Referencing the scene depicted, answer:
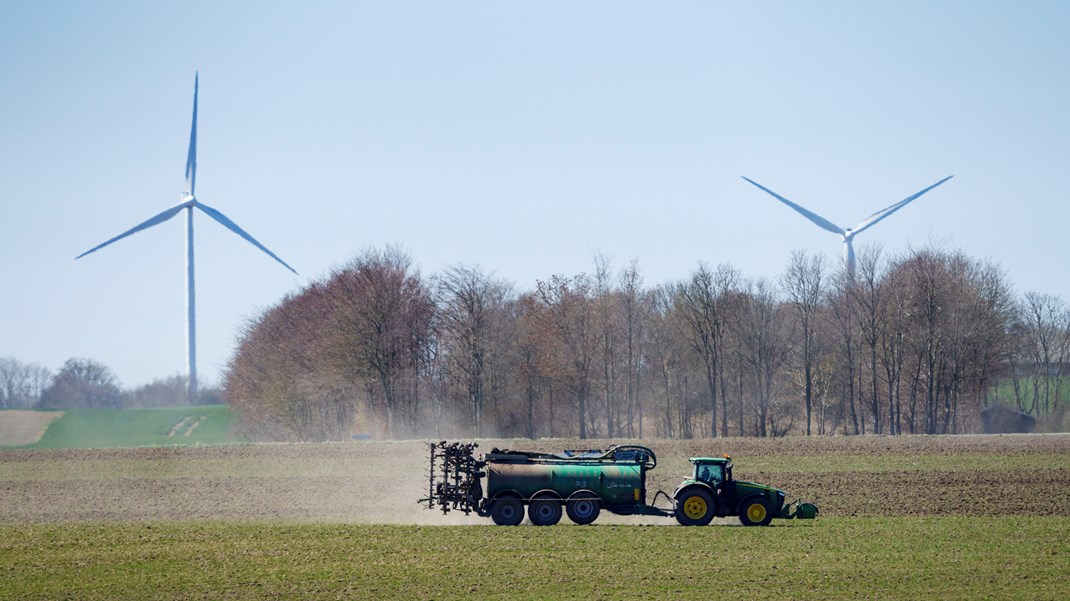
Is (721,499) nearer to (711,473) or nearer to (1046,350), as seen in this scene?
(711,473)

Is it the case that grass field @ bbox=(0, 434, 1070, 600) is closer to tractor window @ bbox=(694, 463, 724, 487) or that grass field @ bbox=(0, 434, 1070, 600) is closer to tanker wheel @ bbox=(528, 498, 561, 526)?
tanker wheel @ bbox=(528, 498, 561, 526)

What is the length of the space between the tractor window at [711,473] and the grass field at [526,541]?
4.48ft

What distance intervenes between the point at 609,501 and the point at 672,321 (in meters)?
58.7

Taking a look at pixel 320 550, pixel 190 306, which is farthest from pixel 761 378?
pixel 320 550

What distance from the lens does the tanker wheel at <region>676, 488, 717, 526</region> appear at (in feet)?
102

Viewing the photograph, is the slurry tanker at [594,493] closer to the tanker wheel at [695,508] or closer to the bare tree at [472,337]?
the tanker wheel at [695,508]

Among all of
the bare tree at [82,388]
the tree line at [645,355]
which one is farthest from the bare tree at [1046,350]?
the bare tree at [82,388]

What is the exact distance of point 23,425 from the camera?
108375mm

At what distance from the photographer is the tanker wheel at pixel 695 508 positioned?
31.1 metres

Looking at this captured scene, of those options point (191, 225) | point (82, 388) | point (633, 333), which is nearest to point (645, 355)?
point (633, 333)

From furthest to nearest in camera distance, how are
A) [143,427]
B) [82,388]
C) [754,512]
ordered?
[82,388] < [143,427] < [754,512]

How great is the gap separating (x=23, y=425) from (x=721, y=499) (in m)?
94.7

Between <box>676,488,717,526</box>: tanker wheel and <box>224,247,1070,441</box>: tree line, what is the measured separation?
48.8 metres

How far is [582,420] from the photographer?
8044cm
